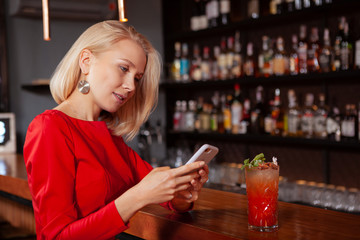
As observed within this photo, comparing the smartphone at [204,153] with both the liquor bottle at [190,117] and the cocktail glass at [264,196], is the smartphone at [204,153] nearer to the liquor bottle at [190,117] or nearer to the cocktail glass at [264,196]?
the cocktail glass at [264,196]

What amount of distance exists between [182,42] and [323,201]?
8.15 feet

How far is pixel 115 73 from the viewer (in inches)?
51.3

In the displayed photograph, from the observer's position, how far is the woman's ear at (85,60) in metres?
1.34

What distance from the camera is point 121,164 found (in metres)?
1.42

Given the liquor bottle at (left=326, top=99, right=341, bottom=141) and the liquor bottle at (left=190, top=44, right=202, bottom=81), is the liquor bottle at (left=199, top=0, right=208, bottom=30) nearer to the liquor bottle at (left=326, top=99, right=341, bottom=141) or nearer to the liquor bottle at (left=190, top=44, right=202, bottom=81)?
the liquor bottle at (left=190, top=44, right=202, bottom=81)

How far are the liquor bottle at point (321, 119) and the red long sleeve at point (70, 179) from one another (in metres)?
1.91

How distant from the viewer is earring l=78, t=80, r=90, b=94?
136cm

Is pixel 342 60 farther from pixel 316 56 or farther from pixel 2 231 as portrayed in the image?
pixel 2 231

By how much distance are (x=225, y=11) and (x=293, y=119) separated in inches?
42.4

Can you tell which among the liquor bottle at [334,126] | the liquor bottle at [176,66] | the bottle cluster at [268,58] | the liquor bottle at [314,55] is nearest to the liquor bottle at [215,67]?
the bottle cluster at [268,58]

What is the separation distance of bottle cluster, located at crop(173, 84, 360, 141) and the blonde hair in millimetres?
1673

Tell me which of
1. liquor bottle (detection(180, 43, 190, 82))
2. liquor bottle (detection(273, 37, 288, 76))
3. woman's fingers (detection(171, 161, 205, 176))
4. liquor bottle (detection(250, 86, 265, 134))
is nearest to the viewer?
woman's fingers (detection(171, 161, 205, 176))

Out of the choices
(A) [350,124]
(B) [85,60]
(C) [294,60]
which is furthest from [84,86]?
(C) [294,60]

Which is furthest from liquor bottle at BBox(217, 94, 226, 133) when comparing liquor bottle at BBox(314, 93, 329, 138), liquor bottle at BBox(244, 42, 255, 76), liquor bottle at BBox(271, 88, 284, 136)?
liquor bottle at BBox(314, 93, 329, 138)
